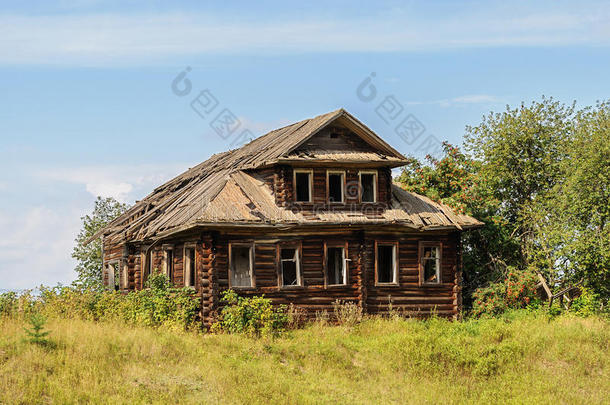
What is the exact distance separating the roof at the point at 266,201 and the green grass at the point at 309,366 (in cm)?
396

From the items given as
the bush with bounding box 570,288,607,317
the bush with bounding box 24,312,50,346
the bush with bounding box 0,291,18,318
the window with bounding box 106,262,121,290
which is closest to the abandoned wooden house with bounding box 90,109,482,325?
the window with bounding box 106,262,121,290

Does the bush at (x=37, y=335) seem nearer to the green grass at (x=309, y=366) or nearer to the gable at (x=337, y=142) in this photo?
the green grass at (x=309, y=366)

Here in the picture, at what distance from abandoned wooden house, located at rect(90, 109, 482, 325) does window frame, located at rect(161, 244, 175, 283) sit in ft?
0.14

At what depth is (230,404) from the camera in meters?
14.8

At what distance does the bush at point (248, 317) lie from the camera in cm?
2122

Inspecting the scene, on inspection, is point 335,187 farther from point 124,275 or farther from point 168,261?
point 124,275

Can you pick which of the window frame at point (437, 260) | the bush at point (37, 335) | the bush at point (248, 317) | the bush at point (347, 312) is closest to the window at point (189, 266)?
the bush at point (248, 317)

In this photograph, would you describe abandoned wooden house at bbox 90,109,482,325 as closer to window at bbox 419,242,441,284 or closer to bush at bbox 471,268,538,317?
window at bbox 419,242,441,284

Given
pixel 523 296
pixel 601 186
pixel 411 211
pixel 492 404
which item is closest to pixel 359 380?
pixel 492 404

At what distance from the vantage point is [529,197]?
104 feet

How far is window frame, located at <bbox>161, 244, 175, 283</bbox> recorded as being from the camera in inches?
998

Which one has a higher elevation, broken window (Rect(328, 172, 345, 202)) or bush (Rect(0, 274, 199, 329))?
broken window (Rect(328, 172, 345, 202))

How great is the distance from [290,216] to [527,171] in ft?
44.8

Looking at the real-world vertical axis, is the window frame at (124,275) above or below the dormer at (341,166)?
below
